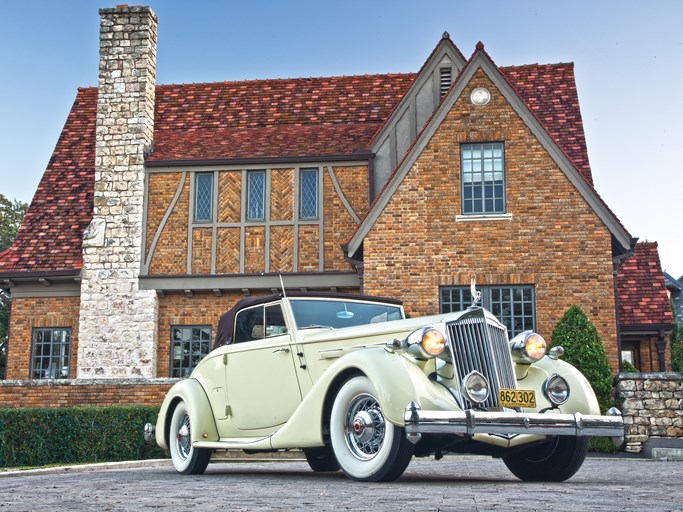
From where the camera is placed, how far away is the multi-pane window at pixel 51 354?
20281 mm

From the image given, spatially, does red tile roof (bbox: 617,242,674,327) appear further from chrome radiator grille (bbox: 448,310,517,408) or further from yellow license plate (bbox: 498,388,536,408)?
yellow license plate (bbox: 498,388,536,408)

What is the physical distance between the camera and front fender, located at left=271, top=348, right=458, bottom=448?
663 cm

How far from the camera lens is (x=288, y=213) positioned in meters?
19.8

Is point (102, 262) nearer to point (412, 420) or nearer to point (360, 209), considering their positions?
point (360, 209)

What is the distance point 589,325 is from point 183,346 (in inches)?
343

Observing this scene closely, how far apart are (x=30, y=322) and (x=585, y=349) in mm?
12173

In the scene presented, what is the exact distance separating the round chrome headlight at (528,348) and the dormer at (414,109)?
12412 mm

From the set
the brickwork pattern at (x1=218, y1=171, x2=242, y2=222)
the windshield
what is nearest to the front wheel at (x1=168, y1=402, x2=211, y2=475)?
the windshield

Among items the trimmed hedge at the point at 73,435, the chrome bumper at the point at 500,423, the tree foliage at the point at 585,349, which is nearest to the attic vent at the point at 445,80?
the tree foliage at the point at 585,349

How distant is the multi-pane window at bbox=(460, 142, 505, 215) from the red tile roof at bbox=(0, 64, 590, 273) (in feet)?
7.51

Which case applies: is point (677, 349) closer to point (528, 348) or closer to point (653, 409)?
point (653, 409)

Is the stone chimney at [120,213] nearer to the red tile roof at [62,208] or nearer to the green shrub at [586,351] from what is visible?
the red tile roof at [62,208]

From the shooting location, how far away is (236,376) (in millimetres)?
9031

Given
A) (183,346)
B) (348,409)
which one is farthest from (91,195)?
(348,409)
